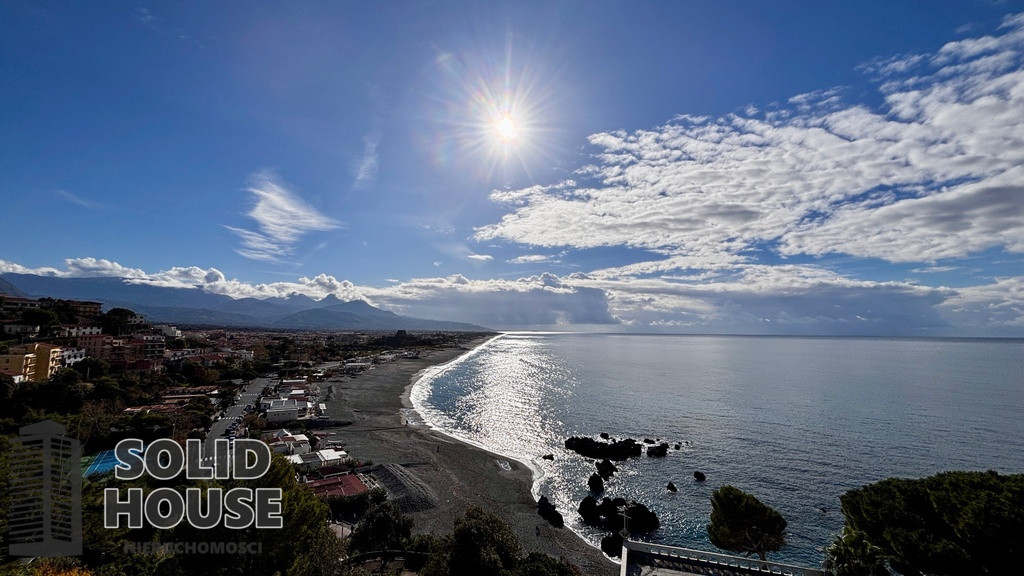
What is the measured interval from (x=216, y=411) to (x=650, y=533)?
46.8m

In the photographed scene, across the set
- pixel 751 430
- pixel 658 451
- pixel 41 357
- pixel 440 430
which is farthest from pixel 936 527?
pixel 41 357

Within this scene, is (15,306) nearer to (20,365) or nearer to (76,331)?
(76,331)

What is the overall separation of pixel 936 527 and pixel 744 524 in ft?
22.7

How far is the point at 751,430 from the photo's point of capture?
156 ft

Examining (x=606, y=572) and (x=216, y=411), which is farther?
(x=216, y=411)

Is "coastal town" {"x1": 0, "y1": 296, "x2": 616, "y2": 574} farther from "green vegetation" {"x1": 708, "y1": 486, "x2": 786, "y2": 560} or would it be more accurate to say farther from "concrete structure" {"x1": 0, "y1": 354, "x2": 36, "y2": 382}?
"green vegetation" {"x1": 708, "y1": 486, "x2": 786, "y2": 560}

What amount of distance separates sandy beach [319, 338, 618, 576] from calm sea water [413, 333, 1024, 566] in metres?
2.12

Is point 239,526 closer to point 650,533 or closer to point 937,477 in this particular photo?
point 650,533

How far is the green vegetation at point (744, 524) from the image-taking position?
1986 cm

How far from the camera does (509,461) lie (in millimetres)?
38312

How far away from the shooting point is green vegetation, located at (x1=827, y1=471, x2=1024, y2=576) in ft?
46.3

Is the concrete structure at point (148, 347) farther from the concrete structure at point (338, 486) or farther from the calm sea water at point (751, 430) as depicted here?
the concrete structure at point (338, 486)

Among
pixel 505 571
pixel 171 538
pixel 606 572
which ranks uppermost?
pixel 171 538

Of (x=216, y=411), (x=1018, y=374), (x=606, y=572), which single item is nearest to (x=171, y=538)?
(x=606, y=572)
